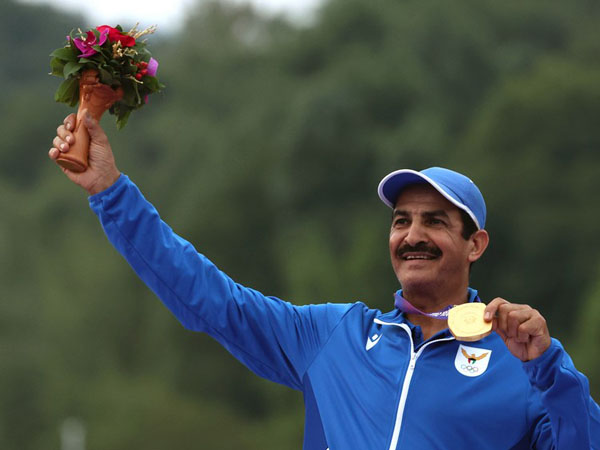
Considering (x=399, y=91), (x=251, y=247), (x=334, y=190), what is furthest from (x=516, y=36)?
(x=251, y=247)

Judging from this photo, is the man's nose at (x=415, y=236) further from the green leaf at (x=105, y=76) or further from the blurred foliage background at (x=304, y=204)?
the blurred foliage background at (x=304, y=204)

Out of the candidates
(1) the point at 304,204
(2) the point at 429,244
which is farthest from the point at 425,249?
(1) the point at 304,204

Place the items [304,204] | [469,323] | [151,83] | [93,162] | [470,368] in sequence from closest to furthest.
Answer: [469,323] → [470,368] → [93,162] → [151,83] → [304,204]

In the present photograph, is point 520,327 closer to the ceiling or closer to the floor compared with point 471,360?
closer to the ceiling

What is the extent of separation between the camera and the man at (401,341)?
164 inches

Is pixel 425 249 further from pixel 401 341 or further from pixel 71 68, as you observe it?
pixel 71 68

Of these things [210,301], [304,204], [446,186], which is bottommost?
[210,301]

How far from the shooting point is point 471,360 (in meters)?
4.46

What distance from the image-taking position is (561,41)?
147 ft

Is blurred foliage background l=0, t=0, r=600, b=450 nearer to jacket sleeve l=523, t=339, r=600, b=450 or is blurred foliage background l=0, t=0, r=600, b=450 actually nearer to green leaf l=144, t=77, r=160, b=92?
green leaf l=144, t=77, r=160, b=92

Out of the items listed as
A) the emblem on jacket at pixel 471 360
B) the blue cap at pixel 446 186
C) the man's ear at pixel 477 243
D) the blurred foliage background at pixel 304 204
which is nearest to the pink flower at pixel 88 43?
the blue cap at pixel 446 186

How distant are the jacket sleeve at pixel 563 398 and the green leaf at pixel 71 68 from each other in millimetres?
2071

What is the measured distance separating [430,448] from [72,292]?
157 feet

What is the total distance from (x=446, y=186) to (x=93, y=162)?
141cm
